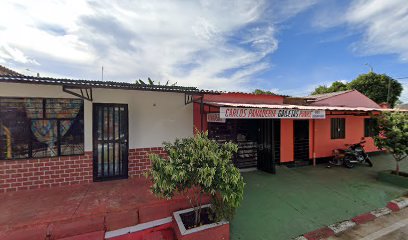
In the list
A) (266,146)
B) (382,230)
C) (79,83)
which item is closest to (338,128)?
(266,146)

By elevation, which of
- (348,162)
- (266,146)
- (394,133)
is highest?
(394,133)

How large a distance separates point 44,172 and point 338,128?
12089 mm

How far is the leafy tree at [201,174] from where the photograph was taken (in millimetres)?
3154

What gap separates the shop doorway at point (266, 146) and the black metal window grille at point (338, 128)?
14.2 ft

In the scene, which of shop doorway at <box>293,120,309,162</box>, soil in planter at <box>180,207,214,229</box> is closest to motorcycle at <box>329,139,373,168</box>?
shop doorway at <box>293,120,309,162</box>

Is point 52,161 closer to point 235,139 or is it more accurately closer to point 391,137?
point 235,139

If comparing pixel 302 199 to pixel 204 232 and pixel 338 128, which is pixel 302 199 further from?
pixel 338 128

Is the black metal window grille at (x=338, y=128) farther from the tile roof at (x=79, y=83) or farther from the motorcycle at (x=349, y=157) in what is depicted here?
the tile roof at (x=79, y=83)

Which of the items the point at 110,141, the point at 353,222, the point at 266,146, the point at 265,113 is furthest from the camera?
the point at 266,146

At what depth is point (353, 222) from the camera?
4.34m

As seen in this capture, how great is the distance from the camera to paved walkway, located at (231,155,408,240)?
4.02 metres

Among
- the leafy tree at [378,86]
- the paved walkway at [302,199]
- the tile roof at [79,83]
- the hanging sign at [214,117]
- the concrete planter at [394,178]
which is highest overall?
the leafy tree at [378,86]

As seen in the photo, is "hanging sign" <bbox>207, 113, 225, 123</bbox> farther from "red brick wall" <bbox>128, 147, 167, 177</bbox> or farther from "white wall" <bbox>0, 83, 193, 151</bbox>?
"red brick wall" <bbox>128, 147, 167, 177</bbox>

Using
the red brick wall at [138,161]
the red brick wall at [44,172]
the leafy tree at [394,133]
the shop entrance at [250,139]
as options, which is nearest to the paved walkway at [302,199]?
the shop entrance at [250,139]
